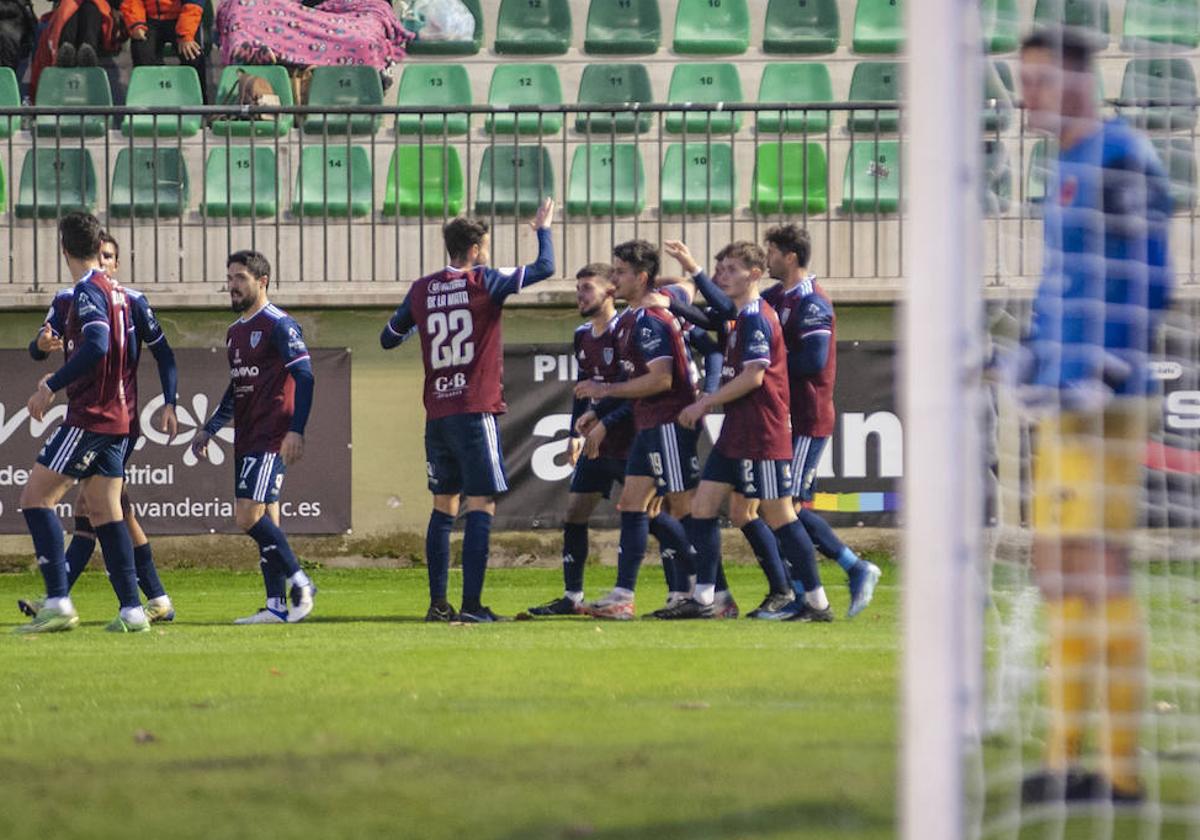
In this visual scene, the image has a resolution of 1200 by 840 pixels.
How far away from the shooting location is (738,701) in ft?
17.3

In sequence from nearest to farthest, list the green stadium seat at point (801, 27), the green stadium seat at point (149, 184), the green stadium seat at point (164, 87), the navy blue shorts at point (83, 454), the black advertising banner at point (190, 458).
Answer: the navy blue shorts at point (83, 454) < the black advertising banner at point (190, 458) < the green stadium seat at point (149, 184) < the green stadium seat at point (164, 87) < the green stadium seat at point (801, 27)

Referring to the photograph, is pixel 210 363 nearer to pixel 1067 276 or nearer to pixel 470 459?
pixel 470 459

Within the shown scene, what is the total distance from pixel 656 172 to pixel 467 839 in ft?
35.2

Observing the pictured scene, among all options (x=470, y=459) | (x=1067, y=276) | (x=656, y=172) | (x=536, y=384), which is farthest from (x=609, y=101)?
(x=1067, y=276)

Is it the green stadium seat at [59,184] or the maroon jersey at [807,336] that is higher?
the green stadium seat at [59,184]

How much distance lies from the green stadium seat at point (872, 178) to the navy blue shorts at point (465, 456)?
499 cm

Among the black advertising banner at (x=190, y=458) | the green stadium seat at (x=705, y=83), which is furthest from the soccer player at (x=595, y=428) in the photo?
the green stadium seat at (x=705, y=83)

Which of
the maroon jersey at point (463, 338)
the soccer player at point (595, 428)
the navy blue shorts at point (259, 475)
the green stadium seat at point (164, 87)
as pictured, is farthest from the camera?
the green stadium seat at point (164, 87)

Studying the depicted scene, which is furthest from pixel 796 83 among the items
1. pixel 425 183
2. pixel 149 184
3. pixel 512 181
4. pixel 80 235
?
pixel 80 235

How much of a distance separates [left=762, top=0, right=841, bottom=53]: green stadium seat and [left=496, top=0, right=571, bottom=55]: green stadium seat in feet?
6.13

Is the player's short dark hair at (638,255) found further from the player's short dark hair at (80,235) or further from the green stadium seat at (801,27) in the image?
the green stadium seat at (801,27)

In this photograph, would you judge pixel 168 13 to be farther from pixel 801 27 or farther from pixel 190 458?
pixel 801 27

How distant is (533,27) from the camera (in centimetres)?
1622

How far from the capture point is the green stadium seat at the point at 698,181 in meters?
13.0
